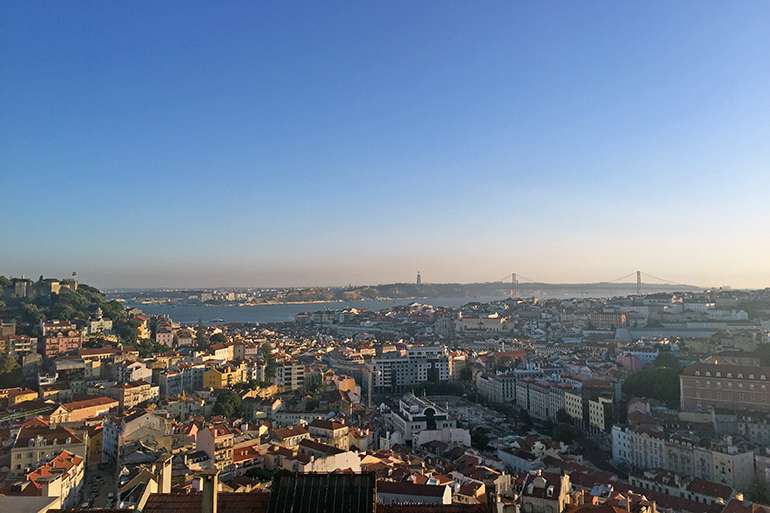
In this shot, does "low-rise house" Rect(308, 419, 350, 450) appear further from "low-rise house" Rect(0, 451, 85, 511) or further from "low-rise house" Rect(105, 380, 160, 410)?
"low-rise house" Rect(105, 380, 160, 410)

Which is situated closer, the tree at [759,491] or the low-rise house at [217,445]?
the low-rise house at [217,445]

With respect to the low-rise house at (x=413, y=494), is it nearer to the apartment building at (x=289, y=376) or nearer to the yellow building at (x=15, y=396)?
the yellow building at (x=15, y=396)

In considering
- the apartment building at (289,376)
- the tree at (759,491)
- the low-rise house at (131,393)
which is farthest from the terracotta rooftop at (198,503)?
the apartment building at (289,376)

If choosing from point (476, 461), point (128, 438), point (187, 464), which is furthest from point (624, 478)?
point (128, 438)

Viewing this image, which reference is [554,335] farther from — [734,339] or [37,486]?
[37,486]

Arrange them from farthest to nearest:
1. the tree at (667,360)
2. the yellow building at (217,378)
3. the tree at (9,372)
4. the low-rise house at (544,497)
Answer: the tree at (667,360) → the yellow building at (217,378) → the tree at (9,372) → the low-rise house at (544,497)

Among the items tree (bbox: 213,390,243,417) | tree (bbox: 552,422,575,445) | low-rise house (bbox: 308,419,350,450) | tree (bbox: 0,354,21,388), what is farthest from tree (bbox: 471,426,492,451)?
tree (bbox: 0,354,21,388)
